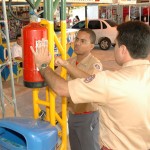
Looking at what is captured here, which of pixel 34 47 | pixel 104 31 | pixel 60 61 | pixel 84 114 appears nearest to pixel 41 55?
pixel 34 47

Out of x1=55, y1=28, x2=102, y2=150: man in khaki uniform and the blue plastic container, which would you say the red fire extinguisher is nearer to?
the blue plastic container

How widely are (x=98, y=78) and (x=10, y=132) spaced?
0.78 m

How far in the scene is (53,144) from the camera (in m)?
1.93

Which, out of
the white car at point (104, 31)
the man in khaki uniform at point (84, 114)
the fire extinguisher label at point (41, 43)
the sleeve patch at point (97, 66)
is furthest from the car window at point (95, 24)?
the fire extinguisher label at point (41, 43)

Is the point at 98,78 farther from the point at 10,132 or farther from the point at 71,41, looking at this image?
the point at 71,41

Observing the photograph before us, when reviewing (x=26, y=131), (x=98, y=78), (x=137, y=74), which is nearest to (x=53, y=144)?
(x=26, y=131)

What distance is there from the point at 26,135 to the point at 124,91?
0.70 meters

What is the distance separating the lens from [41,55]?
6.47 feet

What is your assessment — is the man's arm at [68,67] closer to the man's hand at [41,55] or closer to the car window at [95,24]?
the man's hand at [41,55]

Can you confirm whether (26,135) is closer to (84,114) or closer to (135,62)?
(135,62)

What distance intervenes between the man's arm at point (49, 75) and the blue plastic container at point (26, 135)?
28 centimetres

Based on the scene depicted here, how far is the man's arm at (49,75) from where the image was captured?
1864 millimetres

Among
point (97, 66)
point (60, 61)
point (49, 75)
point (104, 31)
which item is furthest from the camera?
point (104, 31)

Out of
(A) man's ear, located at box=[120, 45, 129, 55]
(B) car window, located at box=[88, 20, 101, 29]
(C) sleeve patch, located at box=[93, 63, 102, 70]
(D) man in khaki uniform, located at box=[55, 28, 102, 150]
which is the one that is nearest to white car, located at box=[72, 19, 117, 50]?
(B) car window, located at box=[88, 20, 101, 29]
